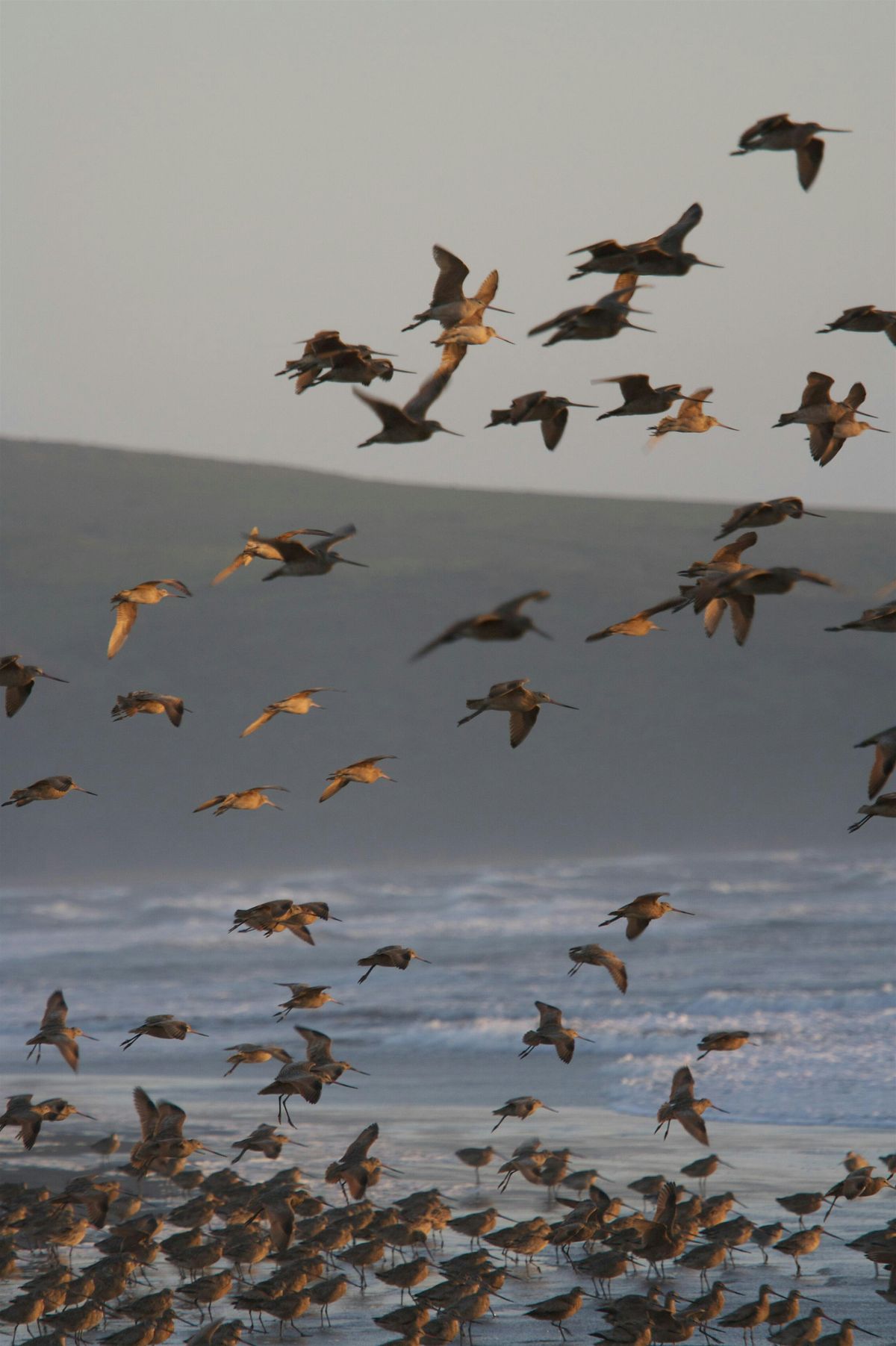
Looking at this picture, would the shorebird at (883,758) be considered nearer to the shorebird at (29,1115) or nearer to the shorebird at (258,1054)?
the shorebird at (258,1054)

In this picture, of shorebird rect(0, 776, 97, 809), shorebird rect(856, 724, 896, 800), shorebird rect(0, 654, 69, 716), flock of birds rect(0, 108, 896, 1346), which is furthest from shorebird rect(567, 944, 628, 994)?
→ shorebird rect(0, 654, 69, 716)

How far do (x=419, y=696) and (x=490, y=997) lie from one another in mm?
61399

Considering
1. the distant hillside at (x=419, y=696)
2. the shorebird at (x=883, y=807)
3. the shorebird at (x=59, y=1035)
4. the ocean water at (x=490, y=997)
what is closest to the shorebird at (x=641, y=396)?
the shorebird at (x=883, y=807)

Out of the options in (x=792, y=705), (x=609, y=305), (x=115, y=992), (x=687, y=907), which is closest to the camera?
(x=609, y=305)

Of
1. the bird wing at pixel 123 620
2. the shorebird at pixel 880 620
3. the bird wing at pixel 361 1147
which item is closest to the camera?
the shorebird at pixel 880 620

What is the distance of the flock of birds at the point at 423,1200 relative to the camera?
865 centimetres

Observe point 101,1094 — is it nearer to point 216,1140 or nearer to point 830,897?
point 216,1140

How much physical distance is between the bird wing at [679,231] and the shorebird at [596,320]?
28 cm

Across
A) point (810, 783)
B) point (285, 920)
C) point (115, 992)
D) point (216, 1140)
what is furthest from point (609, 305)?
point (810, 783)

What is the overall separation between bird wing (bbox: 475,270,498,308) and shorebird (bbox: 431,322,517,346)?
0.36 metres

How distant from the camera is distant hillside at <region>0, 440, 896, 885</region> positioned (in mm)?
68250

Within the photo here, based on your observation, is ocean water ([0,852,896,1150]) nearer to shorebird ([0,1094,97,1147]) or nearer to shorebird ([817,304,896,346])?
shorebird ([0,1094,97,1147])

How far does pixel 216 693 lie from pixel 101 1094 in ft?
214

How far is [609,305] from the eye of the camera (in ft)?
27.0
